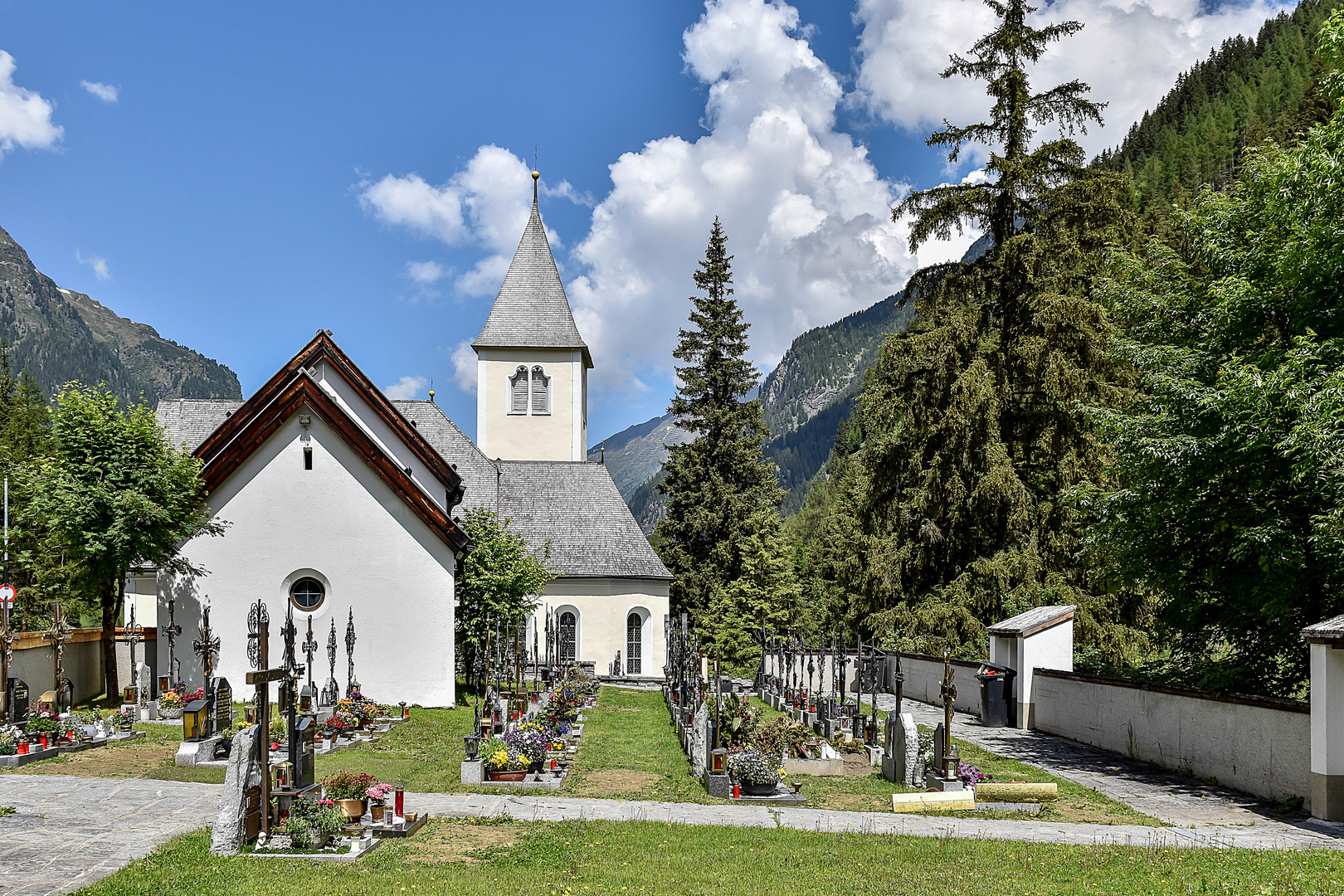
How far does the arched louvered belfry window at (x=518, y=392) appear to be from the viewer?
45.2 m

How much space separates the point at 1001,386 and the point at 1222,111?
8825 centimetres

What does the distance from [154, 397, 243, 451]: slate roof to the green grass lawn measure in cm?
2754

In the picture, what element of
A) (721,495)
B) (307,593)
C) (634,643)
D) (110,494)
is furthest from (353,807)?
(721,495)

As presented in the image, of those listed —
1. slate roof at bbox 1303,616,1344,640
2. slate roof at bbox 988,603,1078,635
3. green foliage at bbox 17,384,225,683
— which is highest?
green foliage at bbox 17,384,225,683

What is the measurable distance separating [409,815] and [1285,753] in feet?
36.8

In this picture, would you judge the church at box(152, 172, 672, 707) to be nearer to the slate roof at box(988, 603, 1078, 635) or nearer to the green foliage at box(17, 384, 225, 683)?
the green foliage at box(17, 384, 225, 683)

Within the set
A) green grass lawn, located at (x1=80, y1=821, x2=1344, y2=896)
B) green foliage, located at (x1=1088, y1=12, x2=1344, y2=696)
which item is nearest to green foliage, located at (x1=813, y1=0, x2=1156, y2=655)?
green foliage, located at (x1=1088, y1=12, x2=1344, y2=696)

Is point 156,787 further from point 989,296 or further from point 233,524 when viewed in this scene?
point 989,296

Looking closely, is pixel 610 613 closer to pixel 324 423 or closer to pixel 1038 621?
pixel 324 423

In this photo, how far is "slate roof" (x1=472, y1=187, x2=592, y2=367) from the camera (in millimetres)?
45188

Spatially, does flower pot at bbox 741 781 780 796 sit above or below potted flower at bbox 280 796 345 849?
below

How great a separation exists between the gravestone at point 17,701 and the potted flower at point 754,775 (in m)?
13.1

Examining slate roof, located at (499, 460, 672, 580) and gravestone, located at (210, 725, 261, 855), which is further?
slate roof, located at (499, 460, 672, 580)

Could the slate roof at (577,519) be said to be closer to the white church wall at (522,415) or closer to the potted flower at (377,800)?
the white church wall at (522,415)
